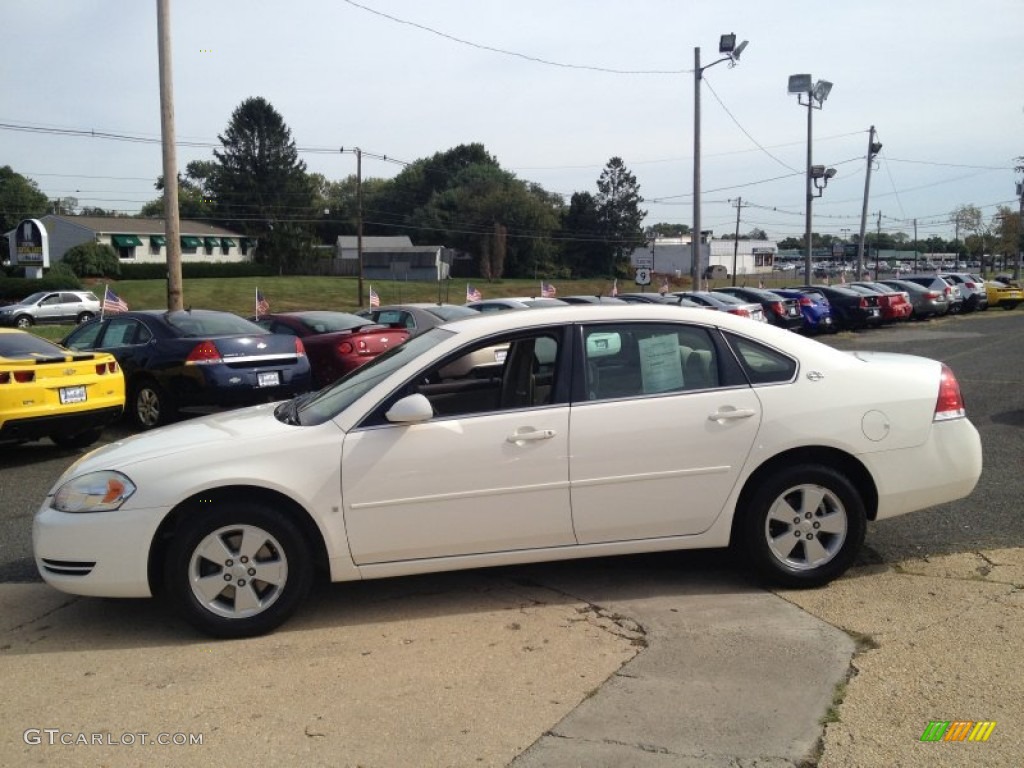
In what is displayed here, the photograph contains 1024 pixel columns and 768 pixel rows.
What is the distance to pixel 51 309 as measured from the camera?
39375 millimetres

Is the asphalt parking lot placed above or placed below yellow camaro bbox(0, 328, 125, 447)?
below

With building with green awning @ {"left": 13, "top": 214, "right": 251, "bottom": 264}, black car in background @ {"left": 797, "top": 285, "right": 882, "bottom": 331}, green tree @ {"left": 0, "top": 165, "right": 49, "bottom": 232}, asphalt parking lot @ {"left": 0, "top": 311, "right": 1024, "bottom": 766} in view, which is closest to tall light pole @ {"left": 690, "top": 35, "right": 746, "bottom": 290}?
black car in background @ {"left": 797, "top": 285, "right": 882, "bottom": 331}

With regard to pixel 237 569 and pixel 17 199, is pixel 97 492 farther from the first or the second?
pixel 17 199

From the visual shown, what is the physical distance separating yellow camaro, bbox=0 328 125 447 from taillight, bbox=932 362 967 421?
766 cm

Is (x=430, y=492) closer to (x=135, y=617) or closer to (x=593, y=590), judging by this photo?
(x=593, y=590)

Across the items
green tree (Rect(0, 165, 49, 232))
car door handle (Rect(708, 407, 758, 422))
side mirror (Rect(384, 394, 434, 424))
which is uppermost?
green tree (Rect(0, 165, 49, 232))

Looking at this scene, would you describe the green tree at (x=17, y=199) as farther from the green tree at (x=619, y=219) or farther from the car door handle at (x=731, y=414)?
the car door handle at (x=731, y=414)

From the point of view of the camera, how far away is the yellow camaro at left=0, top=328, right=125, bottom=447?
27.9ft

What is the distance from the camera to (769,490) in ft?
15.8

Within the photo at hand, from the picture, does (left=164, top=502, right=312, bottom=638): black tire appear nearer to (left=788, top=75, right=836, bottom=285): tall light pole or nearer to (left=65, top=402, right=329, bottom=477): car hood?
(left=65, top=402, right=329, bottom=477): car hood

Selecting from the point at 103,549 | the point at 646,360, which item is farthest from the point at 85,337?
the point at 646,360

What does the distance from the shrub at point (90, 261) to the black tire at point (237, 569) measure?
6688 centimetres

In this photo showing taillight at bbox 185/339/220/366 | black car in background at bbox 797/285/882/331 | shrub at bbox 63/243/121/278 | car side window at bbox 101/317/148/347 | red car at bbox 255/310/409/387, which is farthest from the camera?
shrub at bbox 63/243/121/278

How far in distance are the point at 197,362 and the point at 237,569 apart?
6.63 metres
